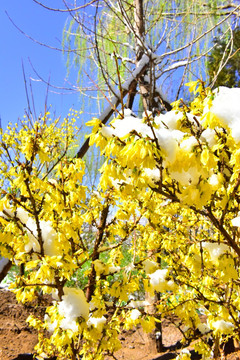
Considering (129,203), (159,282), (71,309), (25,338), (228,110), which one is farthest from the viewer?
(25,338)

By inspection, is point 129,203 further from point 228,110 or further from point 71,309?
point 228,110

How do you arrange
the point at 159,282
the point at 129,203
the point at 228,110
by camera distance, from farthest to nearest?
the point at 129,203, the point at 159,282, the point at 228,110

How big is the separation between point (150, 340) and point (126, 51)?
17.9 ft

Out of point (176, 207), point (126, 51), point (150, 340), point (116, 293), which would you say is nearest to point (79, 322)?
point (116, 293)

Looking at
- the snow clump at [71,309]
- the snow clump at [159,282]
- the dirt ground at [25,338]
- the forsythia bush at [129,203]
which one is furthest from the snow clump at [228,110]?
the dirt ground at [25,338]

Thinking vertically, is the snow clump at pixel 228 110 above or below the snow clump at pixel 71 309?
above

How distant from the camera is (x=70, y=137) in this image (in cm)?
349

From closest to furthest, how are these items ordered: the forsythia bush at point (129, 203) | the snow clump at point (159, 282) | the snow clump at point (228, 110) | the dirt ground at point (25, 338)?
the snow clump at point (228, 110), the forsythia bush at point (129, 203), the snow clump at point (159, 282), the dirt ground at point (25, 338)

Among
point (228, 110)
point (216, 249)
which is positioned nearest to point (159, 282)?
point (216, 249)

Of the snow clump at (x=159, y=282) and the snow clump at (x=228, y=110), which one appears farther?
the snow clump at (x=159, y=282)

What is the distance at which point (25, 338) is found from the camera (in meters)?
4.73

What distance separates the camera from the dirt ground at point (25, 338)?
4.31 meters

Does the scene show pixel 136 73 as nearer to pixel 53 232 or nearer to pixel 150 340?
pixel 53 232

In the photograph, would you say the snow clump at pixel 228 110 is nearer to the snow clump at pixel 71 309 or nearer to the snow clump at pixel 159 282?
the snow clump at pixel 71 309
